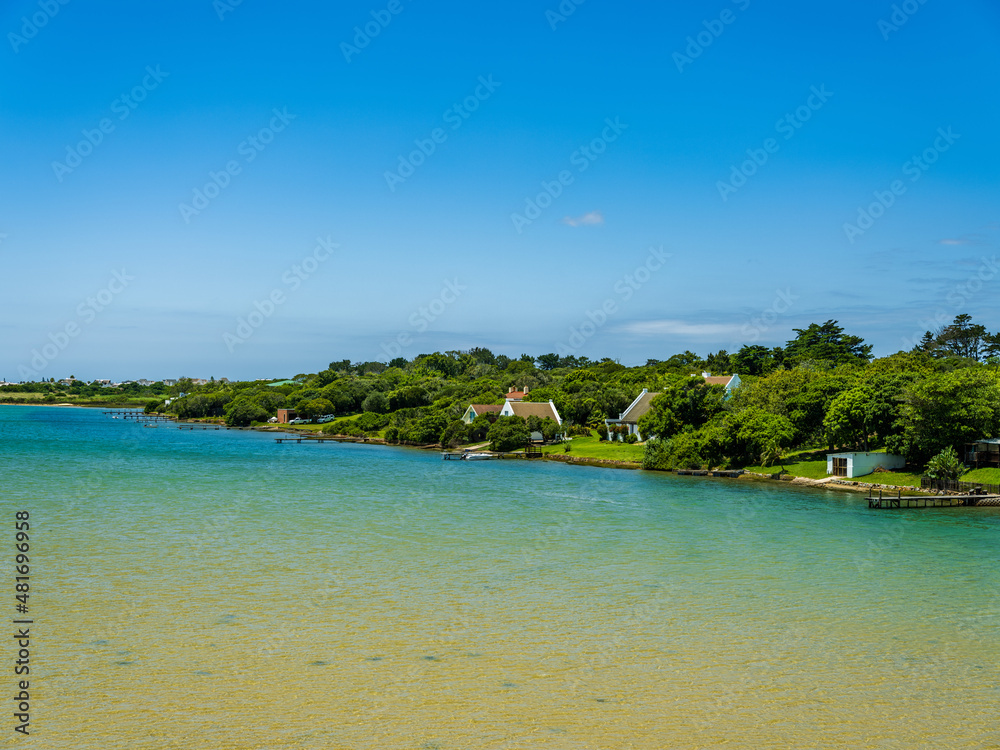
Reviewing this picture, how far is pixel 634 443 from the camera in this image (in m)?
72.4

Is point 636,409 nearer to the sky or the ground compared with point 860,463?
nearer to the sky

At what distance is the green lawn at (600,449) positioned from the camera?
218 feet

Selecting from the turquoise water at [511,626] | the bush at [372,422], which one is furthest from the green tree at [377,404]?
the turquoise water at [511,626]

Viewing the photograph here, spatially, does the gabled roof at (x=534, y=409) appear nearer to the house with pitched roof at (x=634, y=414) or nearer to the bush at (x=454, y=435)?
the bush at (x=454, y=435)

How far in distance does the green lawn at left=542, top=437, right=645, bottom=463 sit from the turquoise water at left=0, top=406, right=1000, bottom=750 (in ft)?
84.0

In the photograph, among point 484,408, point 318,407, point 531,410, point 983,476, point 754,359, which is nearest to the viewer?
point 983,476

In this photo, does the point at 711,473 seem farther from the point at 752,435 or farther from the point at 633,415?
the point at 633,415

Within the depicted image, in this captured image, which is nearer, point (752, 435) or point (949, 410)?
point (949, 410)

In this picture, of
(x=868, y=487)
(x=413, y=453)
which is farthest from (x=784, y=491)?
(x=413, y=453)

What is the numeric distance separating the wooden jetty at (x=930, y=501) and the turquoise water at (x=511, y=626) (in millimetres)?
1666

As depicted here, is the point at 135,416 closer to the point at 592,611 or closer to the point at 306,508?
the point at 306,508

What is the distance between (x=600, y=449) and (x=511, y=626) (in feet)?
175

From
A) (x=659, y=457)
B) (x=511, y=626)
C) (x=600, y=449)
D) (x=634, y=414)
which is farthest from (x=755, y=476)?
(x=511, y=626)

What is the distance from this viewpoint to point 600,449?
7175 cm
